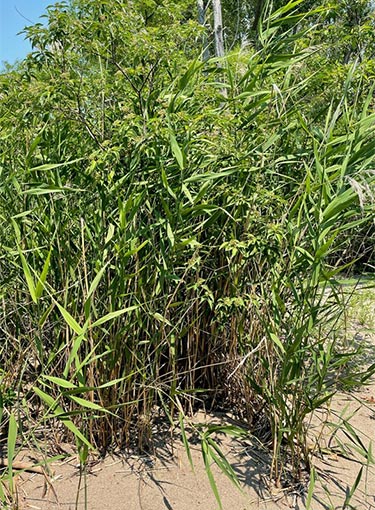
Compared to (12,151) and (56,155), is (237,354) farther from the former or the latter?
(12,151)

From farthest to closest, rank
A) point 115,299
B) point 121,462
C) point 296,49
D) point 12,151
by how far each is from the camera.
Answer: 1. point 296,49
2. point 12,151
3. point 121,462
4. point 115,299

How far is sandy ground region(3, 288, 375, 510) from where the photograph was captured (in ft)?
5.42

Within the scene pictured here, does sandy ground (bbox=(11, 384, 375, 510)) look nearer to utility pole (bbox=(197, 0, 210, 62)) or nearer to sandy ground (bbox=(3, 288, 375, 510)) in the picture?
sandy ground (bbox=(3, 288, 375, 510))

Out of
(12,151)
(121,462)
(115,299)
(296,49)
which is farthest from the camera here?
(296,49)

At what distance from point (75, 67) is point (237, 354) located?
3.84ft

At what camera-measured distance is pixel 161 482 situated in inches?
68.3

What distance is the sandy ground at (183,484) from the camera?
1651mm

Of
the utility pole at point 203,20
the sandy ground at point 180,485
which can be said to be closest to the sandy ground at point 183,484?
the sandy ground at point 180,485

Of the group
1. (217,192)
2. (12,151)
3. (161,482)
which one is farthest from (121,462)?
(12,151)

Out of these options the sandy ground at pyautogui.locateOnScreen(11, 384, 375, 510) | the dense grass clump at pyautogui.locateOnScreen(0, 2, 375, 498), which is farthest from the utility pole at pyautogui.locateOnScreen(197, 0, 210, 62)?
the sandy ground at pyautogui.locateOnScreen(11, 384, 375, 510)

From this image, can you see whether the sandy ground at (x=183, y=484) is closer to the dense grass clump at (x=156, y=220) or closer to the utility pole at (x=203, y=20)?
Answer: the dense grass clump at (x=156, y=220)

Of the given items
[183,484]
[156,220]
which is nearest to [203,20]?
[156,220]

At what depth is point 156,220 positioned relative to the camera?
1.79 metres

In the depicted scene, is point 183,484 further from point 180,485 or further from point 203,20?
point 203,20
